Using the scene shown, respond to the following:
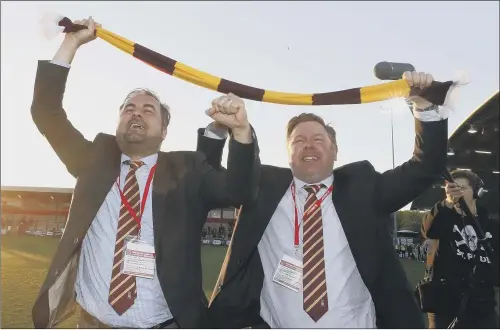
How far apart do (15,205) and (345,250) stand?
51644 millimetres

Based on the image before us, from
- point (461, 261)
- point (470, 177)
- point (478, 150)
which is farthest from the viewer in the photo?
point (478, 150)

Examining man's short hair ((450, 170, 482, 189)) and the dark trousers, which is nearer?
the dark trousers

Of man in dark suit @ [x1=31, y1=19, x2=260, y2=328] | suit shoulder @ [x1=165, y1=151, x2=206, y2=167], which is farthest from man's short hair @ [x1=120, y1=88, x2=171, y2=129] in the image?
suit shoulder @ [x1=165, y1=151, x2=206, y2=167]

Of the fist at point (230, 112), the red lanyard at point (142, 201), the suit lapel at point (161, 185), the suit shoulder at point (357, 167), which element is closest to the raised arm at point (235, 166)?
the fist at point (230, 112)

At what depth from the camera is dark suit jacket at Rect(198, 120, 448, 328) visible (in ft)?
9.40

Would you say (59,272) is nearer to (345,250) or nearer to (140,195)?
(140,195)

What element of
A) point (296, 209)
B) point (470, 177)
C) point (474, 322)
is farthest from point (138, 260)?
point (470, 177)

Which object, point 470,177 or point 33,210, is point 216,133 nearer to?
point 470,177

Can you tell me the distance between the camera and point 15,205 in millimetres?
47750

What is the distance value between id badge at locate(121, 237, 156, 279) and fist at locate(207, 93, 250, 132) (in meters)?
0.87

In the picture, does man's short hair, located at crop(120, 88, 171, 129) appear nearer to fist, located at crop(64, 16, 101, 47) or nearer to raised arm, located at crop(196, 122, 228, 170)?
raised arm, located at crop(196, 122, 228, 170)

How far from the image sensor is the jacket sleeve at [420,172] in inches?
119

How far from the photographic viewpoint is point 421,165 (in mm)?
3037

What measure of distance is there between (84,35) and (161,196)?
141cm
